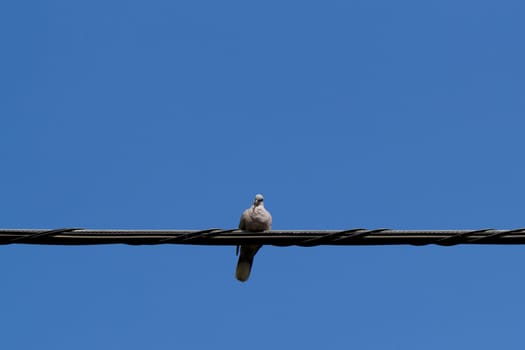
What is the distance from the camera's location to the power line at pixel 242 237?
7066 mm

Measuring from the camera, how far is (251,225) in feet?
39.2

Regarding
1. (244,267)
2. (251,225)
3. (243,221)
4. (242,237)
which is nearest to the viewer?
(242,237)

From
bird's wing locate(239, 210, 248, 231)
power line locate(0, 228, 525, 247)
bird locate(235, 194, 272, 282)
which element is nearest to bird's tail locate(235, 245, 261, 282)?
bird locate(235, 194, 272, 282)

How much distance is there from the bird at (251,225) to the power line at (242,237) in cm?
420

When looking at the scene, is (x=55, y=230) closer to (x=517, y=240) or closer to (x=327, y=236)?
(x=327, y=236)

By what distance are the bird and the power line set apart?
4.20 metres

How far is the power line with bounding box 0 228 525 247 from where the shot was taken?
7.07 metres

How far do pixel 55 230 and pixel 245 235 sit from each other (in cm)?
126

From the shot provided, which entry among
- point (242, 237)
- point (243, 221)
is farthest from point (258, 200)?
point (242, 237)

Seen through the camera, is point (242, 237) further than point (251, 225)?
No

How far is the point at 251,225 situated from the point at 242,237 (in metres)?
4.56

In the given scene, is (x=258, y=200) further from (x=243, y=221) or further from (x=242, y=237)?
(x=242, y=237)

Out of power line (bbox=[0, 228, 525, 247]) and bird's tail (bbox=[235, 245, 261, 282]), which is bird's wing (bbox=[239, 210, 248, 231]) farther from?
power line (bbox=[0, 228, 525, 247])

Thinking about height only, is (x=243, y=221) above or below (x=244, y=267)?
above
